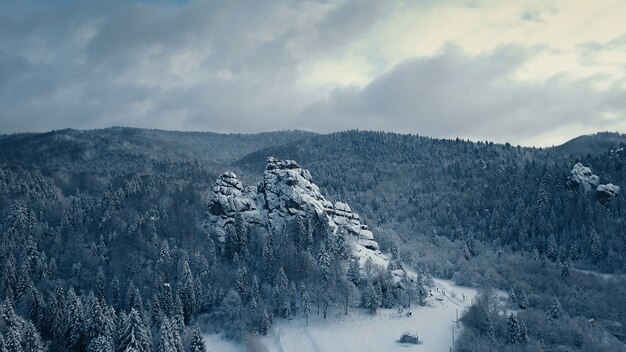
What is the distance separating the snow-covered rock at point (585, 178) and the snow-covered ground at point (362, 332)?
100 m

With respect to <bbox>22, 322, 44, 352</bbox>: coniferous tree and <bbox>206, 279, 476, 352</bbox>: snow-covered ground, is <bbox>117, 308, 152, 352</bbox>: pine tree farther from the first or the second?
<bbox>206, 279, 476, 352</bbox>: snow-covered ground

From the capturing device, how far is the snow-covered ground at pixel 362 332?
355ft

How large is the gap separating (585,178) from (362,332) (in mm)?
132834

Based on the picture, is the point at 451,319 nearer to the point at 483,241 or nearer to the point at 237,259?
the point at 237,259

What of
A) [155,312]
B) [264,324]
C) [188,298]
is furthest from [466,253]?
[155,312]

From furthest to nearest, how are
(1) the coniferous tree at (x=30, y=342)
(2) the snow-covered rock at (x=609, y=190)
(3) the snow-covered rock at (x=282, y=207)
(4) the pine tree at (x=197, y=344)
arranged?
(2) the snow-covered rock at (x=609, y=190) → (3) the snow-covered rock at (x=282, y=207) → (4) the pine tree at (x=197, y=344) → (1) the coniferous tree at (x=30, y=342)

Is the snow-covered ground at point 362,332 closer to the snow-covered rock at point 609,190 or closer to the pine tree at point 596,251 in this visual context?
the pine tree at point 596,251

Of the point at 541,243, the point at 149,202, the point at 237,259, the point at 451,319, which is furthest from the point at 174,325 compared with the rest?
the point at 541,243

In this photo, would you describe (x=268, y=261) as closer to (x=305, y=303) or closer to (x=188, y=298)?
(x=305, y=303)

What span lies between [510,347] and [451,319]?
21040 millimetres

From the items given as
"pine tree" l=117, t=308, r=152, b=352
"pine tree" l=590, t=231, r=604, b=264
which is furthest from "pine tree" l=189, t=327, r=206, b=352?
"pine tree" l=590, t=231, r=604, b=264

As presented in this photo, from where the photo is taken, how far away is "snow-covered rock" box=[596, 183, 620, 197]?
18650cm

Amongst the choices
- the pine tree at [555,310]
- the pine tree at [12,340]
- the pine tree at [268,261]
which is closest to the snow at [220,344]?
the pine tree at [268,261]

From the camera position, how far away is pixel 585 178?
196 m
